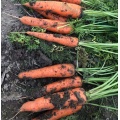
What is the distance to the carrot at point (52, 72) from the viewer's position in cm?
355

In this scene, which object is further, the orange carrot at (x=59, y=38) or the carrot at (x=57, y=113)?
the orange carrot at (x=59, y=38)

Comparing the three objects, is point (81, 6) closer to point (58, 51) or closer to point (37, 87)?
point (58, 51)

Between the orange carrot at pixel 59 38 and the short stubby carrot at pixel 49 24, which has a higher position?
the short stubby carrot at pixel 49 24

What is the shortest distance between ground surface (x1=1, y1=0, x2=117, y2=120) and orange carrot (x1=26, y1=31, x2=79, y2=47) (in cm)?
19

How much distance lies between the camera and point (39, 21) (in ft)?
12.0

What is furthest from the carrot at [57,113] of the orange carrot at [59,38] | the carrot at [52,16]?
the carrot at [52,16]

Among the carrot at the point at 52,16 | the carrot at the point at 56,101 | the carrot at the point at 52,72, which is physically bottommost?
the carrot at the point at 56,101

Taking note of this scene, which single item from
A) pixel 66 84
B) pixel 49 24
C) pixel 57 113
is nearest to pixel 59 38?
pixel 49 24

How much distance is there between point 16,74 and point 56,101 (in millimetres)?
583

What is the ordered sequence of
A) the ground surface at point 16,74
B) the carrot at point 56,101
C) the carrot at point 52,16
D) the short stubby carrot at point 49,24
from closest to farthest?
the carrot at point 56,101
the ground surface at point 16,74
the short stubby carrot at point 49,24
the carrot at point 52,16

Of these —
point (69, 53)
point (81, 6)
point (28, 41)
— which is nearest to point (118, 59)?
point (69, 53)

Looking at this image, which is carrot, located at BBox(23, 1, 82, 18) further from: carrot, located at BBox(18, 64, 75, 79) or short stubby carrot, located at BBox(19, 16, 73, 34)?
carrot, located at BBox(18, 64, 75, 79)

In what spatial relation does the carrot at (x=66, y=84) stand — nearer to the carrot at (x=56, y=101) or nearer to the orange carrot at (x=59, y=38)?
the carrot at (x=56, y=101)

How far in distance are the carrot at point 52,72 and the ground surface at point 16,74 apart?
0.31 feet
